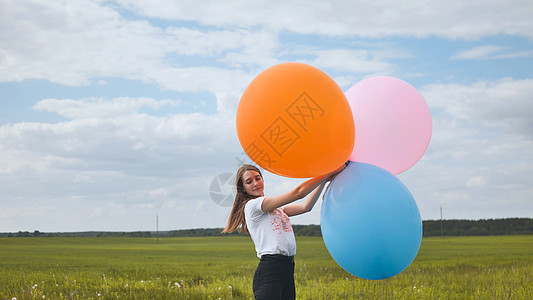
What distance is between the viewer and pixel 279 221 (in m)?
3.67

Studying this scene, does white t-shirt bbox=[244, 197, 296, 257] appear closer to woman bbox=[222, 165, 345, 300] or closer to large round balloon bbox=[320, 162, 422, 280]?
woman bbox=[222, 165, 345, 300]

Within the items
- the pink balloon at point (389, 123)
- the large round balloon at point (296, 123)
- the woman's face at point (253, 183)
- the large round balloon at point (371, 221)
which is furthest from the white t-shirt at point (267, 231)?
the pink balloon at point (389, 123)

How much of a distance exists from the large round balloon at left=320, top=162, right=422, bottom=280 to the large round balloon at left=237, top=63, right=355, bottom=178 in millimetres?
222

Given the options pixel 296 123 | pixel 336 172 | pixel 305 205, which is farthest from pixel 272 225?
pixel 296 123

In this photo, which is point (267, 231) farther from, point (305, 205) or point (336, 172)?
point (336, 172)

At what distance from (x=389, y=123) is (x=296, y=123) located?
3.40ft

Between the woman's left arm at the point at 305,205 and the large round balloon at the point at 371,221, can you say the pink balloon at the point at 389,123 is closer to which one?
the large round balloon at the point at 371,221

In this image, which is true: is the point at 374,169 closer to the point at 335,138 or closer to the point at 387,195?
the point at 387,195

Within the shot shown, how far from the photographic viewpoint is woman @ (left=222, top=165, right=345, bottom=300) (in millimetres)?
3445

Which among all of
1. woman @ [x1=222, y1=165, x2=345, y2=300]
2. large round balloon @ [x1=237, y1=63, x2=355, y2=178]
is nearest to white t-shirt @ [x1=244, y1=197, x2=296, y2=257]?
woman @ [x1=222, y1=165, x2=345, y2=300]

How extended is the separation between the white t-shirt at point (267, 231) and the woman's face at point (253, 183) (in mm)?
225

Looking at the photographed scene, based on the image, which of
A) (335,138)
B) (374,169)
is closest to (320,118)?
(335,138)

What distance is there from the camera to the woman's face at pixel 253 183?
3.86 meters

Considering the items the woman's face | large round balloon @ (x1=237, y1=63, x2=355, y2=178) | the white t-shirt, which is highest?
large round balloon @ (x1=237, y1=63, x2=355, y2=178)
